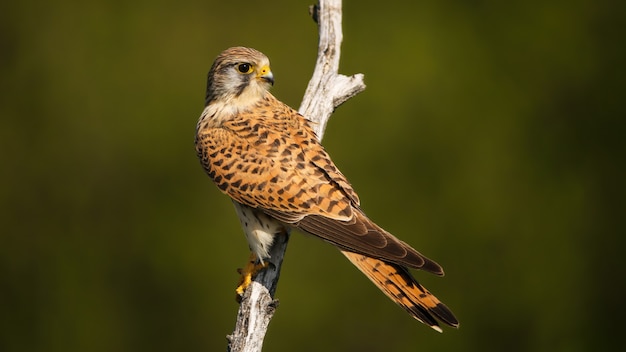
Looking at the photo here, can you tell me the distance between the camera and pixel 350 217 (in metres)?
3.46

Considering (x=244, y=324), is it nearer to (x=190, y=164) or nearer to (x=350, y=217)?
(x=350, y=217)

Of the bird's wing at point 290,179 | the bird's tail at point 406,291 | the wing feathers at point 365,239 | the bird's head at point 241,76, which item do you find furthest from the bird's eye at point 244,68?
the bird's tail at point 406,291

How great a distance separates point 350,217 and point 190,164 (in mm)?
3503

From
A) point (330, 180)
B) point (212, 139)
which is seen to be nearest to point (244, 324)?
point (330, 180)

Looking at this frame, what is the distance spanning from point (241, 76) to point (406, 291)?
4.51 feet

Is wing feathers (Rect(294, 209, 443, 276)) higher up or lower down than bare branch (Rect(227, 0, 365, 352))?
lower down

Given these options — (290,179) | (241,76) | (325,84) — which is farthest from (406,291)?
(241,76)

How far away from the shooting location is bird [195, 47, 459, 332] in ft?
10.9

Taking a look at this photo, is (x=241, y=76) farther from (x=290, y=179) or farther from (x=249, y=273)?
(x=249, y=273)

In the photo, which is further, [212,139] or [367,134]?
[367,134]

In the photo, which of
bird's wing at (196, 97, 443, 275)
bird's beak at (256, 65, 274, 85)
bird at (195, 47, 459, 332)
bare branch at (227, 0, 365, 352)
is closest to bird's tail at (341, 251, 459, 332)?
bird at (195, 47, 459, 332)

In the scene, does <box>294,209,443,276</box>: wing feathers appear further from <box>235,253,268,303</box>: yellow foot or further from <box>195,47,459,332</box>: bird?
<box>235,253,268,303</box>: yellow foot

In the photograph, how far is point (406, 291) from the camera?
335 centimetres

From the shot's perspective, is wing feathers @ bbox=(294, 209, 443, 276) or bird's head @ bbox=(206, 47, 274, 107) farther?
bird's head @ bbox=(206, 47, 274, 107)
